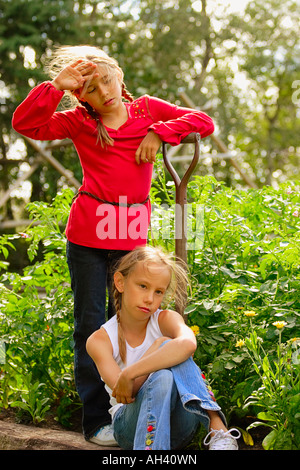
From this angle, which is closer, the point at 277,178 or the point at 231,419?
the point at 231,419

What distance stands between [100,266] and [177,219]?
0.33m

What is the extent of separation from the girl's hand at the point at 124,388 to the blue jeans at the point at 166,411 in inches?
1.5

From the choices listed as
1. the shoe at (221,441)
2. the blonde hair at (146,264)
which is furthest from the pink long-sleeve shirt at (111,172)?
the shoe at (221,441)

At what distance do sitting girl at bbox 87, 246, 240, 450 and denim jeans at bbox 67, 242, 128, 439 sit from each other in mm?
172

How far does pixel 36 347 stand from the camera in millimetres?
2578

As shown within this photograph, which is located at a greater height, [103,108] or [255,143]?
[103,108]

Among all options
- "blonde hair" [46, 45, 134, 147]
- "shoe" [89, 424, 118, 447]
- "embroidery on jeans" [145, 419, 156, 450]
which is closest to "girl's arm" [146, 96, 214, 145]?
"blonde hair" [46, 45, 134, 147]

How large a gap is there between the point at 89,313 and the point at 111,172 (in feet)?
1.70

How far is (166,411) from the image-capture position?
5.69 feet

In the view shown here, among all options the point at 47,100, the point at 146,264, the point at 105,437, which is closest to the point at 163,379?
the point at 146,264

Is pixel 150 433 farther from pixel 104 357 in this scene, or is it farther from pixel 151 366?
pixel 104 357

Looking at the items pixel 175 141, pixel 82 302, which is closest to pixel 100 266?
pixel 82 302

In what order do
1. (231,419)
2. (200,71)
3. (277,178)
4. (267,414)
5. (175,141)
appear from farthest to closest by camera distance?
(277,178), (200,71), (231,419), (175,141), (267,414)
